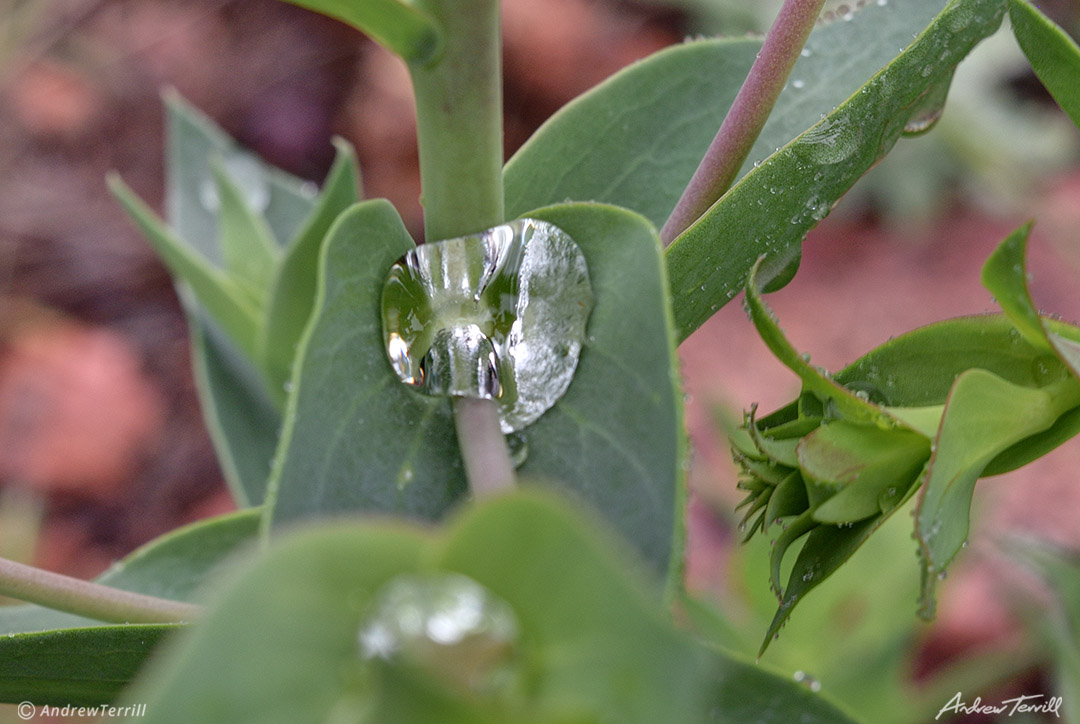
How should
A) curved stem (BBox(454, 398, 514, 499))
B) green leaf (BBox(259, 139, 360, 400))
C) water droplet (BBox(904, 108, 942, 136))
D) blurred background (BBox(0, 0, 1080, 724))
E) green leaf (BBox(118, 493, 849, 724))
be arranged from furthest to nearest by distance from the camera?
blurred background (BBox(0, 0, 1080, 724)) < green leaf (BBox(259, 139, 360, 400)) < water droplet (BBox(904, 108, 942, 136)) < curved stem (BBox(454, 398, 514, 499)) < green leaf (BBox(118, 493, 849, 724))

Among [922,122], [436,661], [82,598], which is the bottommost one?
[436,661]

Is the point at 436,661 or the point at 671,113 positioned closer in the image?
the point at 436,661

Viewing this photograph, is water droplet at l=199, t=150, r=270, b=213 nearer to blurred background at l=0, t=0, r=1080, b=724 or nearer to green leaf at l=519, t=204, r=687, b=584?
green leaf at l=519, t=204, r=687, b=584

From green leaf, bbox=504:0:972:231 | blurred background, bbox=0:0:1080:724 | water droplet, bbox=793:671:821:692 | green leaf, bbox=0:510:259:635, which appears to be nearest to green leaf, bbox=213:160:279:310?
green leaf, bbox=0:510:259:635

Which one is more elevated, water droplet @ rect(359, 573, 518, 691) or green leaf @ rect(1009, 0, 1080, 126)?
green leaf @ rect(1009, 0, 1080, 126)

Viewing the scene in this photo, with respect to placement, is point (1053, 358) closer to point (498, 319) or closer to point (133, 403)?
point (498, 319)

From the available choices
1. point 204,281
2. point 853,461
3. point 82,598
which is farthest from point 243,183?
point 853,461

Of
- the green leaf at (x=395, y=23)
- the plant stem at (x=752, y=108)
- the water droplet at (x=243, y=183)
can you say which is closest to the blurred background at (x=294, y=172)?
the water droplet at (x=243, y=183)

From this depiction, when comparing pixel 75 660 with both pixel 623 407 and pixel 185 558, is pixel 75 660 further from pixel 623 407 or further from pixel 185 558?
pixel 623 407
